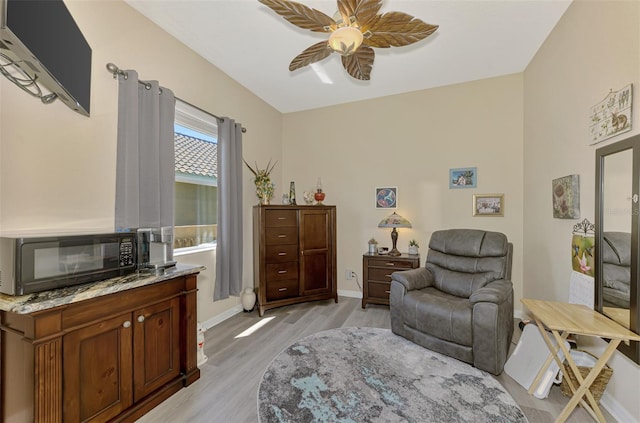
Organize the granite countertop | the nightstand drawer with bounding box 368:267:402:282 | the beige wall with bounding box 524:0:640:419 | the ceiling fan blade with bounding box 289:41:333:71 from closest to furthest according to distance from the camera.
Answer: the granite countertop
the beige wall with bounding box 524:0:640:419
the ceiling fan blade with bounding box 289:41:333:71
the nightstand drawer with bounding box 368:267:402:282

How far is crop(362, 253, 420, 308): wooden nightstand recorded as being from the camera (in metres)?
3.26

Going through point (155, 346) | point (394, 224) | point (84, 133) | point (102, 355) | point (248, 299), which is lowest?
point (248, 299)

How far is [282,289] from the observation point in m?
3.32

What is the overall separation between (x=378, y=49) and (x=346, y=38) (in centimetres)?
129

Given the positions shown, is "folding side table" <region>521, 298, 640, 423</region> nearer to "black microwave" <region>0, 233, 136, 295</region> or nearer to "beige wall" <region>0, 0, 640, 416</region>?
"beige wall" <region>0, 0, 640, 416</region>

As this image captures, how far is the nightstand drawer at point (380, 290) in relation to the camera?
10.9ft

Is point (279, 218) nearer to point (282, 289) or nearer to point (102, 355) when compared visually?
point (282, 289)

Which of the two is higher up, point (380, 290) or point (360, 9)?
point (360, 9)

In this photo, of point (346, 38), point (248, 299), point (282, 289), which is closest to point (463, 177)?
point (346, 38)

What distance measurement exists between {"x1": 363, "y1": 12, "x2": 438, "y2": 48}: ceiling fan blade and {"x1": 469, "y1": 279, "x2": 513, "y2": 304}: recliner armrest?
1.90 metres

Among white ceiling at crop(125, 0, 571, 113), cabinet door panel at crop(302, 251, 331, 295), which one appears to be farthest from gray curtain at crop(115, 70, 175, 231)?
cabinet door panel at crop(302, 251, 331, 295)

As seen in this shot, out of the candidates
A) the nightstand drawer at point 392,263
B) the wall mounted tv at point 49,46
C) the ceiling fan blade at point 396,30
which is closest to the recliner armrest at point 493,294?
the nightstand drawer at point 392,263

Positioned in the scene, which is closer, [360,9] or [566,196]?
[360,9]

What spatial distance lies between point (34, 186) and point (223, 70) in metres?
2.21
